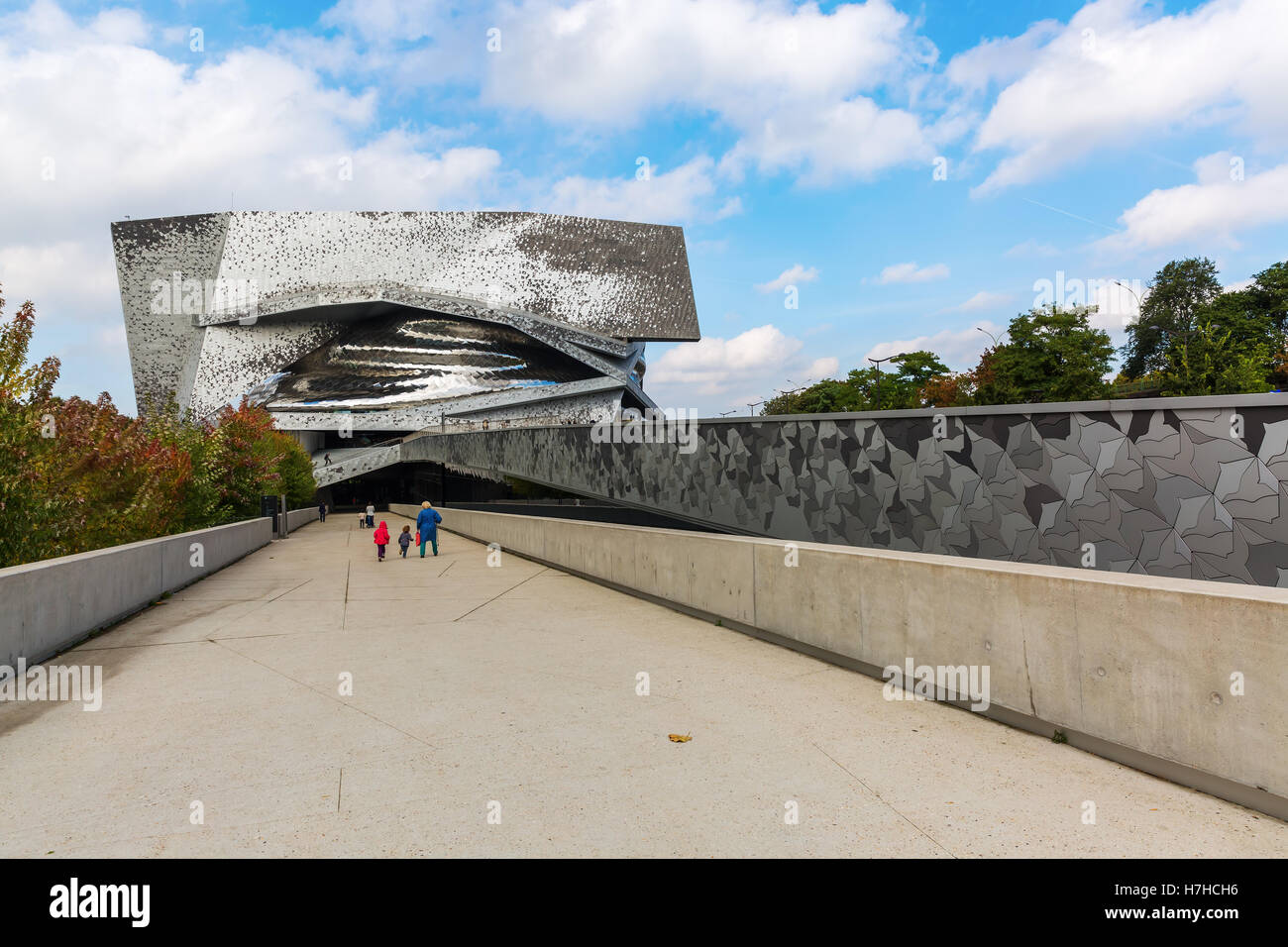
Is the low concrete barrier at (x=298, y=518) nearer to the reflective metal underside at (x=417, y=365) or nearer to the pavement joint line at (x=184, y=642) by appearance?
the reflective metal underside at (x=417, y=365)

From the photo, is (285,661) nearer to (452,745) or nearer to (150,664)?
(150,664)

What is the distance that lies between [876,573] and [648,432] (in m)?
12.9

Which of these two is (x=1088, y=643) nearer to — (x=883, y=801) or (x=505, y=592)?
(x=883, y=801)

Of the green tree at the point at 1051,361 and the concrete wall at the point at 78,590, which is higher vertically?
the green tree at the point at 1051,361

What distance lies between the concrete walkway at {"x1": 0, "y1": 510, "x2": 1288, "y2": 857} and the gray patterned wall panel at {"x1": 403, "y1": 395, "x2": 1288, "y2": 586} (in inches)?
152

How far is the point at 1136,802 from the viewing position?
3971 millimetres

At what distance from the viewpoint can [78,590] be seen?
8.87m

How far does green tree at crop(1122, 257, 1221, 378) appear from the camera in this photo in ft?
206

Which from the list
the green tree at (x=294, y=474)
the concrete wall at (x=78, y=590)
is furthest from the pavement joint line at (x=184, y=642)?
the green tree at (x=294, y=474)

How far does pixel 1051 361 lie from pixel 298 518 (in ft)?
148

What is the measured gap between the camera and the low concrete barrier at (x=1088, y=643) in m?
3.89

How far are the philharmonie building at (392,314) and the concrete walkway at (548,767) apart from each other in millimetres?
63146

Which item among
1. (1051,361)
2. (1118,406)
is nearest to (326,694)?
(1118,406)
